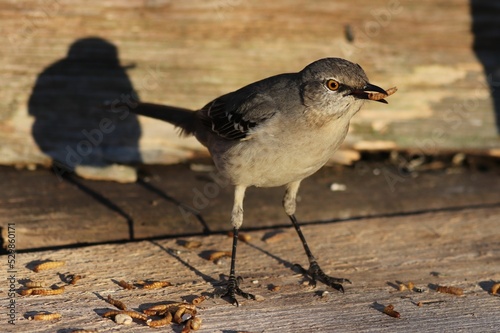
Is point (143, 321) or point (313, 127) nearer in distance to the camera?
point (143, 321)

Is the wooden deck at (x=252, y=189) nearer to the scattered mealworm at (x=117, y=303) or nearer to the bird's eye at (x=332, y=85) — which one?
the scattered mealworm at (x=117, y=303)

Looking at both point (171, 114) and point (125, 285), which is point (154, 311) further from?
point (171, 114)

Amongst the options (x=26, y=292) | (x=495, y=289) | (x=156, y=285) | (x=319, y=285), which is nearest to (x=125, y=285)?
(x=156, y=285)

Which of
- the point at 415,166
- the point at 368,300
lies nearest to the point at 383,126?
the point at 415,166

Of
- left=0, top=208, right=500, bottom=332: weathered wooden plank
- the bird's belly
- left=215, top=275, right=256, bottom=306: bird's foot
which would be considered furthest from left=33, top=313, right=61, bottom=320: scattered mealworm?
the bird's belly

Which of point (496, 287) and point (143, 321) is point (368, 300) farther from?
point (143, 321)

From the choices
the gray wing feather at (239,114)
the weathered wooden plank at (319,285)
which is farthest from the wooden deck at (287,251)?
the gray wing feather at (239,114)

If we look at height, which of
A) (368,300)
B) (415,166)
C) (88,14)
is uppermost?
(88,14)

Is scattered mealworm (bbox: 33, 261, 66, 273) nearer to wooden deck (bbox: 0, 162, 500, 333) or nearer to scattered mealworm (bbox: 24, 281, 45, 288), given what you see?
wooden deck (bbox: 0, 162, 500, 333)

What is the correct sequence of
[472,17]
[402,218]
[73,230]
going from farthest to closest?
[472,17] < [402,218] < [73,230]

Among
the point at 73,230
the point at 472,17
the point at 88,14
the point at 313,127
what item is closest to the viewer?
the point at 313,127
